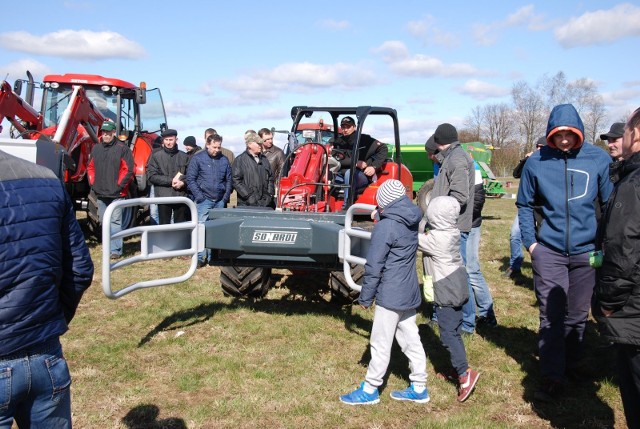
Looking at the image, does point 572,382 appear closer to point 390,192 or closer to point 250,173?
point 390,192

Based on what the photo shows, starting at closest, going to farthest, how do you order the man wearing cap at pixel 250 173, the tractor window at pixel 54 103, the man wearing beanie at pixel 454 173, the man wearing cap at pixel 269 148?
the man wearing beanie at pixel 454 173 < the man wearing cap at pixel 250 173 < the man wearing cap at pixel 269 148 < the tractor window at pixel 54 103

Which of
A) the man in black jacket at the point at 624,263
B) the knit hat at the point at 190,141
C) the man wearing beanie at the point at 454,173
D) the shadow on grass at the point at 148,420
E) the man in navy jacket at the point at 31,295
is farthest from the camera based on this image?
the knit hat at the point at 190,141

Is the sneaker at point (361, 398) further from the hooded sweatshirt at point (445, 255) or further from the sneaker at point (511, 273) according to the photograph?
the sneaker at point (511, 273)

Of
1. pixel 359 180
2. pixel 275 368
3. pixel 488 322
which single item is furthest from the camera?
pixel 359 180

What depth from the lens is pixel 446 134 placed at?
4.89 m

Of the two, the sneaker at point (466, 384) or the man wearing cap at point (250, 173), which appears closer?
the sneaker at point (466, 384)

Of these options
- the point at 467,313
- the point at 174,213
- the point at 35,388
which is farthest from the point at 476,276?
the point at 174,213

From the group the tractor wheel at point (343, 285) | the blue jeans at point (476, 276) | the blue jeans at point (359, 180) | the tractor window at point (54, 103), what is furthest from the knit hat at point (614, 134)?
the tractor window at point (54, 103)

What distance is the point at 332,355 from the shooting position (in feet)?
16.3

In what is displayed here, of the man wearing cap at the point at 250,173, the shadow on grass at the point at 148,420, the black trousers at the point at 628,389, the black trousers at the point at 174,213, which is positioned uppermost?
the man wearing cap at the point at 250,173

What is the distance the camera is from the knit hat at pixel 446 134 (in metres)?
4.89

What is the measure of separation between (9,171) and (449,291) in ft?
9.43

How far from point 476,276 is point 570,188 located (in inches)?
66.3

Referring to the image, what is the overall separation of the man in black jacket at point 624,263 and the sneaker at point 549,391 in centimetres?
140
